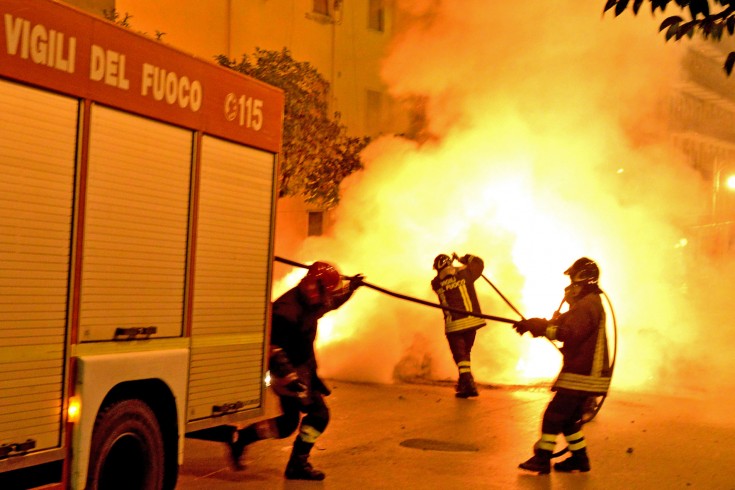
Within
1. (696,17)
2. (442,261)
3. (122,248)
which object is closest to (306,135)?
(442,261)

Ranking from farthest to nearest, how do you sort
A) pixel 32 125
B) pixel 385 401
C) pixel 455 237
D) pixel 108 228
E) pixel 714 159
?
pixel 714 159, pixel 455 237, pixel 385 401, pixel 108 228, pixel 32 125

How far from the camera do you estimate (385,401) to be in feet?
38.5

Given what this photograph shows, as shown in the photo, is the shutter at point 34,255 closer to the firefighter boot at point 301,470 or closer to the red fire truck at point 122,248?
the red fire truck at point 122,248

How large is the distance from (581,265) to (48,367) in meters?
4.63

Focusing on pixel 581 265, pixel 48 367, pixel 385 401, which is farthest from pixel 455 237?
pixel 48 367

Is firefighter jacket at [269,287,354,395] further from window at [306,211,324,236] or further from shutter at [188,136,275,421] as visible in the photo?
window at [306,211,324,236]

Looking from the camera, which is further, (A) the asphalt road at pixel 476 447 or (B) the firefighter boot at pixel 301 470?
(A) the asphalt road at pixel 476 447

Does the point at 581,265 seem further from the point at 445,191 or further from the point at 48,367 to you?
the point at 445,191

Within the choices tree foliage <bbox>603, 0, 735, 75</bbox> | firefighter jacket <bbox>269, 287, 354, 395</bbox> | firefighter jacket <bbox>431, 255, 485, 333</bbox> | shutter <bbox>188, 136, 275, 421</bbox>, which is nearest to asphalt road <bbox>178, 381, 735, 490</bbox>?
firefighter jacket <bbox>269, 287, 354, 395</bbox>

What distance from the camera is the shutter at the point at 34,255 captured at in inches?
182

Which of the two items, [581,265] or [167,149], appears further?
[581,265]

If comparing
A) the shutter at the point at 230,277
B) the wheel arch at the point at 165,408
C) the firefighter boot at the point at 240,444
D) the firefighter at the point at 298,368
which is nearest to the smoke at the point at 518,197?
the firefighter boot at the point at 240,444

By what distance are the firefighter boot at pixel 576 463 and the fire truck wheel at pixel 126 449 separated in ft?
11.5

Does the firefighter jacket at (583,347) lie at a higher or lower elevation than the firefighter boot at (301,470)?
higher
